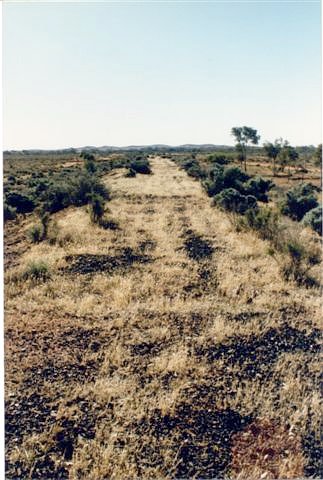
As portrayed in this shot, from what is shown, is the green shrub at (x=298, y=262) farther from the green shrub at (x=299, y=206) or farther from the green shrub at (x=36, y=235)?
the green shrub at (x=36, y=235)

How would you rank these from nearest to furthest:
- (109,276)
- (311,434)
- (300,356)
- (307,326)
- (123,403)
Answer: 1. (311,434)
2. (123,403)
3. (300,356)
4. (307,326)
5. (109,276)

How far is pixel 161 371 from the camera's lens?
4.65 meters

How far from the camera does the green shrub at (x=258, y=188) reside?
17703 mm

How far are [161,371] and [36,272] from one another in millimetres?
4180

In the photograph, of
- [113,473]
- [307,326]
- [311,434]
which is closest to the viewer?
[113,473]

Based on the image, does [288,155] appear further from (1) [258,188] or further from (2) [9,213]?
(2) [9,213]

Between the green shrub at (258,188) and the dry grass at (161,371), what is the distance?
9.56 metres

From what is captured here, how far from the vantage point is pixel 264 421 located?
12.6 ft

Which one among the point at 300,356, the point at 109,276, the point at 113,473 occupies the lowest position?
the point at 113,473

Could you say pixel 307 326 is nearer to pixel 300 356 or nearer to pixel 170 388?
pixel 300 356

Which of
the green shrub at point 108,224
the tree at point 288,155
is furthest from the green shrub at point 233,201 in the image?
the tree at point 288,155

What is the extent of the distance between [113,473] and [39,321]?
3125mm

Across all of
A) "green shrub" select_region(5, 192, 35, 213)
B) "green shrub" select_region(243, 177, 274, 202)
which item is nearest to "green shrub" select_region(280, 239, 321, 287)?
"green shrub" select_region(243, 177, 274, 202)

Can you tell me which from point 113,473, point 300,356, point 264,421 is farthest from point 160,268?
point 113,473
